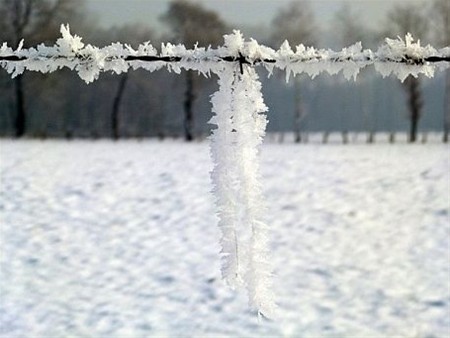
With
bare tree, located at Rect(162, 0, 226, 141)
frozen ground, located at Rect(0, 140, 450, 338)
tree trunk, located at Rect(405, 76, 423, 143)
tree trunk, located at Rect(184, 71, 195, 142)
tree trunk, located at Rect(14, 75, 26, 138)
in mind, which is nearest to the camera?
frozen ground, located at Rect(0, 140, 450, 338)

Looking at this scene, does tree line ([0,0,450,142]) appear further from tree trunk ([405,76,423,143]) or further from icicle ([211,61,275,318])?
icicle ([211,61,275,318])

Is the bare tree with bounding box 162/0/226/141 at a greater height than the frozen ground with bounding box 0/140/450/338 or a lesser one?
greater

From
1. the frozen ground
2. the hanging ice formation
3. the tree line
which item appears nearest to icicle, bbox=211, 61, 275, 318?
the hanging ice formation

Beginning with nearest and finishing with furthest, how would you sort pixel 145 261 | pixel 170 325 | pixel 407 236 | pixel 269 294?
pixel 269 294 → pixel 170 325 → pixel 145 261 → pixel 407 236

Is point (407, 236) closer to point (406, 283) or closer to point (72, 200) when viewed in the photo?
point (406, 283)

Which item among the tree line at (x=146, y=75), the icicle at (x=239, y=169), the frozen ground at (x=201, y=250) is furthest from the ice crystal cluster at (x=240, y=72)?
the tree line at (x=146, y=75)

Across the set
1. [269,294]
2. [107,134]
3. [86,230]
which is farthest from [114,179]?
[107,134]
